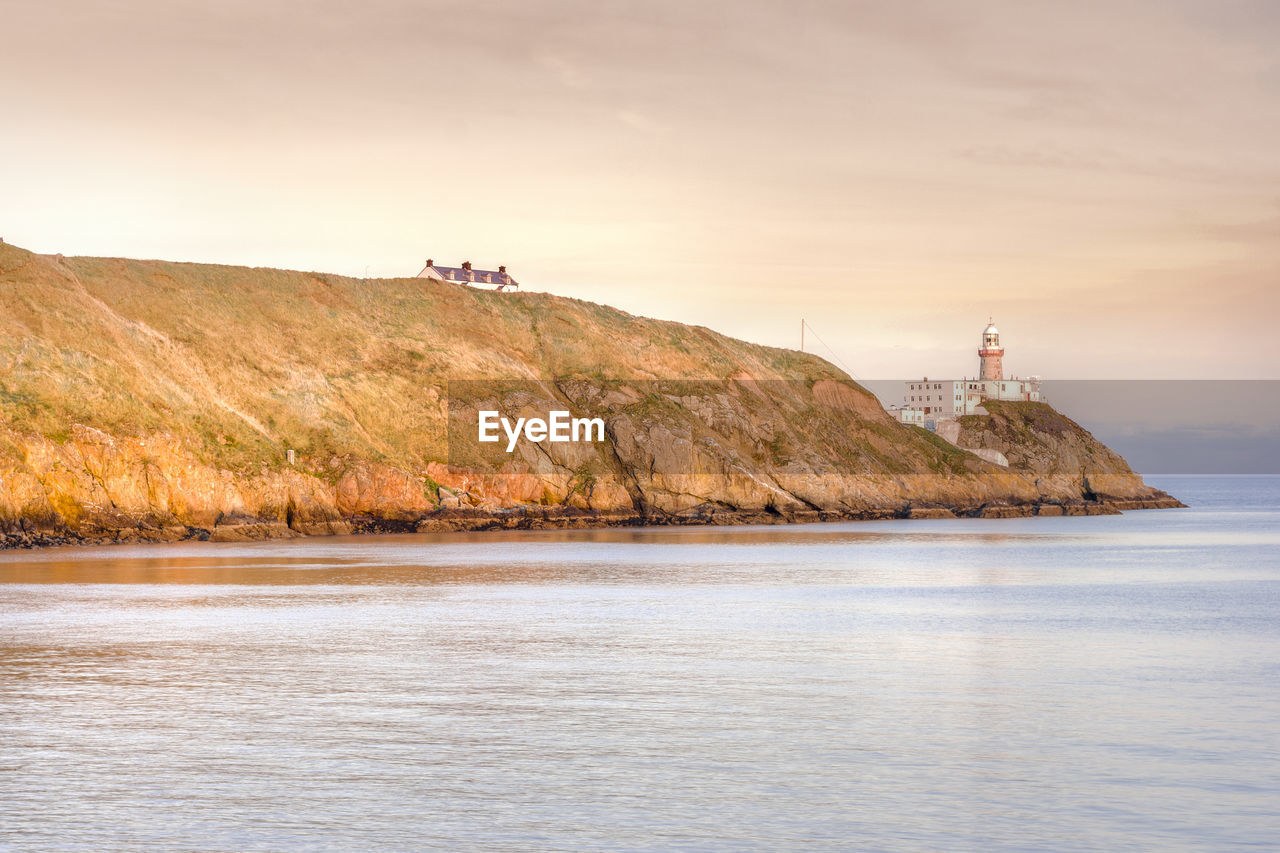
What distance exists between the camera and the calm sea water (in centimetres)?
1552

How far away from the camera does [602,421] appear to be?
12075 centimetres

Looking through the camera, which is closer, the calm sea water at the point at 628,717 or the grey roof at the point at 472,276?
the calm sea water at the point at 628,717

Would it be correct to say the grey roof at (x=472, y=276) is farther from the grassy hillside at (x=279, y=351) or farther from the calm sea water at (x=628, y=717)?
the calm sea water at (x=628, y=717)

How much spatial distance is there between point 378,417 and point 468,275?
52651 mm

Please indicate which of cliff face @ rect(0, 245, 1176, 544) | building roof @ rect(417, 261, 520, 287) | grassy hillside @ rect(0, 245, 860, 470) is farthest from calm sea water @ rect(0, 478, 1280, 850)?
building roof @ rect(417, 261, 520, 287)

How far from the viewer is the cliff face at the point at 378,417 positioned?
8250 cm

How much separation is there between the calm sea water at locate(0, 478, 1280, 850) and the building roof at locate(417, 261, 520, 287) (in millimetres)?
105632

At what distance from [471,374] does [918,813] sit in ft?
347

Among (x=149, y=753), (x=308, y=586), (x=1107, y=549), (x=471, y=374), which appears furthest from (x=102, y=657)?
(x=471, y=374)

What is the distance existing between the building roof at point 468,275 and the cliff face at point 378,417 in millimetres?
17819

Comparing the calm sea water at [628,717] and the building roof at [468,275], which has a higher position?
the building roof at [468,275]

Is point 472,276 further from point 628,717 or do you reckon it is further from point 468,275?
point 628,717

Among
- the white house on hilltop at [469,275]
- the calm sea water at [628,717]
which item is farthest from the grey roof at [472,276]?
the calm sea water at [628,717]

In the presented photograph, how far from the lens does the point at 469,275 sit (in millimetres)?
157125
